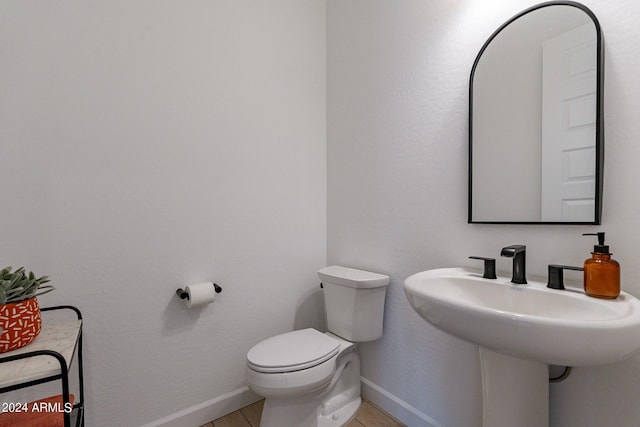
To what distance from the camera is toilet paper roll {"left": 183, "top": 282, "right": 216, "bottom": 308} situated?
1.35 metres

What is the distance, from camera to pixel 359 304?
147 centimetres

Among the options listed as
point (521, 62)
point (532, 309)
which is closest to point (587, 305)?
point (532, 309)

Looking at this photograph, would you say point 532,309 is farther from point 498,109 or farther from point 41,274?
point 41,274

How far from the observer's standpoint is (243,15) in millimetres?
1583

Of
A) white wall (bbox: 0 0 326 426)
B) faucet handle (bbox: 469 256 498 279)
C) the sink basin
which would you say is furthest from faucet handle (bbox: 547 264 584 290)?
white wall (bbox: 0 0 326 426)

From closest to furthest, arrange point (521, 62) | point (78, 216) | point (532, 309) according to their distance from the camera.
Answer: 1. point (532, 309)
2. point (521, 62)
3. point (78, 216)

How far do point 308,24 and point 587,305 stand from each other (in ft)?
6.43

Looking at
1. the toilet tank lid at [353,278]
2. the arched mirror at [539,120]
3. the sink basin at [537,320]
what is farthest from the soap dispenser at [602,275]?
the toilet tank lid at [353,278]

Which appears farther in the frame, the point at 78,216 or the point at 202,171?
the point at 202,171

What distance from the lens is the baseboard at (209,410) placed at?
1387 mm

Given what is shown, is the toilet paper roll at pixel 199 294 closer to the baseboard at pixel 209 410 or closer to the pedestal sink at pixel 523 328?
the baseboard at pixel 209 410

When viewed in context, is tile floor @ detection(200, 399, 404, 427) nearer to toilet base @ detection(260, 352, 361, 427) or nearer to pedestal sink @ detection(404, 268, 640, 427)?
toilet base @ detection(260, 352, 361, 427)

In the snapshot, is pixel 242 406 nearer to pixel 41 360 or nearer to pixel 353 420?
pixel 353 420

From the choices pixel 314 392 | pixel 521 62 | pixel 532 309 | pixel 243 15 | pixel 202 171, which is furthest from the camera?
pixel 243 15
